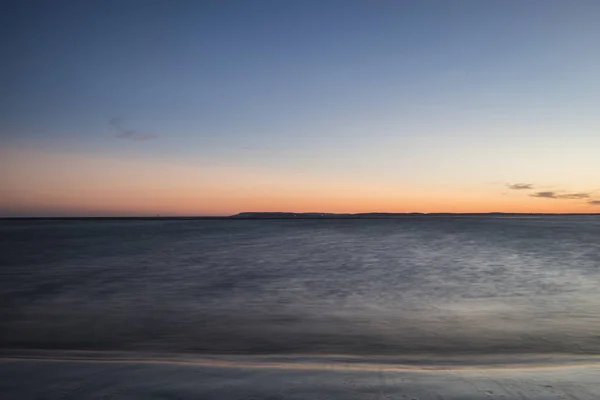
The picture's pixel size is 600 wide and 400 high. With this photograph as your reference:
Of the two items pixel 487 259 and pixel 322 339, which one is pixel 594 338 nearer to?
pixel 322 339

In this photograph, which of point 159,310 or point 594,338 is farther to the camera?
point 159,310

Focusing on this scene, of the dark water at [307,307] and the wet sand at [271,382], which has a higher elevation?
the wet sand at [271,382]

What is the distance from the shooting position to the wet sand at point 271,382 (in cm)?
436

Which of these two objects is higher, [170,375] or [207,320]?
[170,375]

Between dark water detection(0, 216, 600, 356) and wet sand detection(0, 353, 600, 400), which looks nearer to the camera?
wet sand detection(0, 353, 600, 400)

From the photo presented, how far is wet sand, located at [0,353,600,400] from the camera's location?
4.36 meters

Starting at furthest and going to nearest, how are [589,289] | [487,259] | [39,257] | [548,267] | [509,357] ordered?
[39,257] → [487,259] → [548,267] → [589,289] → [509,357]

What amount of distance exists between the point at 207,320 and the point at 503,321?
720 centimetres

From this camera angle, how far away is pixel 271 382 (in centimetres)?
479

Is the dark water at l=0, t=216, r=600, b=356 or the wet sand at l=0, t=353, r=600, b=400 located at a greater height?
the wet sand at l=0, t=353, r=600, b=400

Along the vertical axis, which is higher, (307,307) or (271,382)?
(271,382)

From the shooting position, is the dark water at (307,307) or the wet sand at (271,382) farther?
the dark water at (307,307)

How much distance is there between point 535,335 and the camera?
930 cm

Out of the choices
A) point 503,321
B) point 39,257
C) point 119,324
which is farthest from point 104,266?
point 503,321
